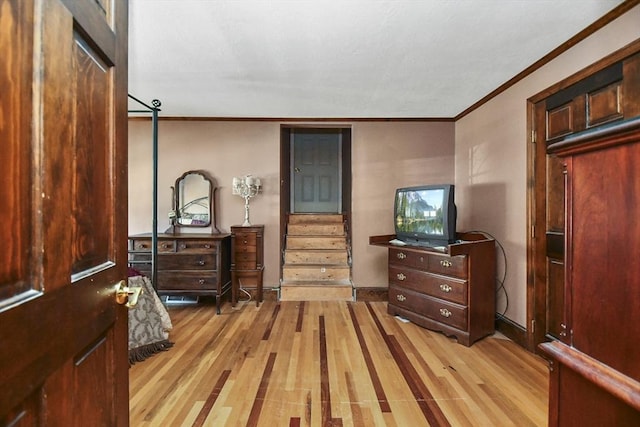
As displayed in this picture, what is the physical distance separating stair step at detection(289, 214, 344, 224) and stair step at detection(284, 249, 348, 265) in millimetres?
800

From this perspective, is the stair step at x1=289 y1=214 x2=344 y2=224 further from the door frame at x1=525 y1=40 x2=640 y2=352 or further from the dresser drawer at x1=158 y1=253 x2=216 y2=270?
the door frame at x1=525 y1=40 x2=640 y2=352

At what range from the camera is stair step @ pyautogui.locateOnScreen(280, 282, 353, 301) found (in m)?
3.80

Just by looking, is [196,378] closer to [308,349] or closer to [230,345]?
[230,345]

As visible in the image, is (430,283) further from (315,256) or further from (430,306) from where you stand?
(315,256)

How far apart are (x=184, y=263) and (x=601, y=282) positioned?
135 inches

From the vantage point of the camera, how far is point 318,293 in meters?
3.81

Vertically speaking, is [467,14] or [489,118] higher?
[467,14]

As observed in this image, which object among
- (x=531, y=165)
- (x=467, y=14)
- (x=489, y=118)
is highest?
(x=467, y=14)

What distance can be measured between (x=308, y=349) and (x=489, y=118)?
113 inches

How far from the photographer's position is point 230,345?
258cm

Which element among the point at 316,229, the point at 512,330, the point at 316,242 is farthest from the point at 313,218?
the point at 512,330

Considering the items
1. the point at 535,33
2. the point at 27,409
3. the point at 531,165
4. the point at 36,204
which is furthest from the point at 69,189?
the point at 531,165

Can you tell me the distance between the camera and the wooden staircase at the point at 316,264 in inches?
150

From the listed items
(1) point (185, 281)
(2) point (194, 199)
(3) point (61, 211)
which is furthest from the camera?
(2) point (194, 199)
